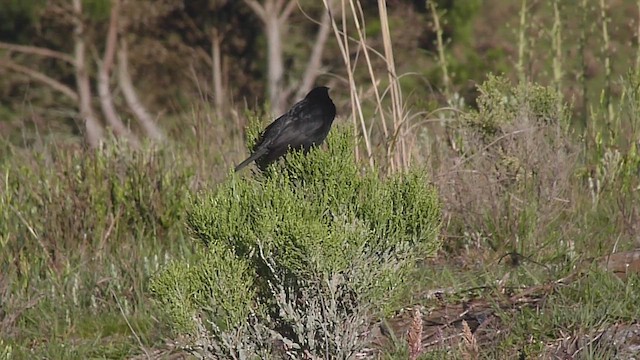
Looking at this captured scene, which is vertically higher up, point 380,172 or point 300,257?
point 300,257

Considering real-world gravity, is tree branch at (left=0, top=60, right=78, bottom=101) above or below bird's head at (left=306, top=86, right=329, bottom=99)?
below

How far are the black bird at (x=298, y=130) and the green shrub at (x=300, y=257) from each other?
3.05ft

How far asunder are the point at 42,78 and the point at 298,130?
54.8ft

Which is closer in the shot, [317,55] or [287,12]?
[317,55]

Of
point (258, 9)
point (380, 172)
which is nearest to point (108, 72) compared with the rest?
point (258, 9)

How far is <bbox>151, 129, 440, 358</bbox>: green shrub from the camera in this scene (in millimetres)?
3928

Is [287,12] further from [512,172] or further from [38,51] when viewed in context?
[512,172]

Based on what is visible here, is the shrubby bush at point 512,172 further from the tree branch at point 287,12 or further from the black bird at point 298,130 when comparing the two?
the tree branch at point 287,12

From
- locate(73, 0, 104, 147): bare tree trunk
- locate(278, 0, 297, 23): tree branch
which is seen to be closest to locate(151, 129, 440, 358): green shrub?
locate(73, 0, 104, 147): bare tree trunk

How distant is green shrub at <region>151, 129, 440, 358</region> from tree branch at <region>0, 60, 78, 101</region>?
1737 centimetres

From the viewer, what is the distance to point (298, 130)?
5.48 metres

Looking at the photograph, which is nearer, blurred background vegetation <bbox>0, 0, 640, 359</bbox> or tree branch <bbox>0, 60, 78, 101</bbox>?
blurred background vegetation <bbox>0, 0, 640, 359</bbox>

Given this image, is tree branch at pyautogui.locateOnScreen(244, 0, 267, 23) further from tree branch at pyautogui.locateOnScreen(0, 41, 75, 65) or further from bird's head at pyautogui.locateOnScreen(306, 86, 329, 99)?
bird's head at pyautogui.locateOnScreen(306, 86, 329, 99)

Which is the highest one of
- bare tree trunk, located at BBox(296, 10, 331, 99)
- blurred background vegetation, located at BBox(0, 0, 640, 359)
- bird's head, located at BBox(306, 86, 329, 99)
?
bird's head, located at BBox(306, 86, 329, 99)
